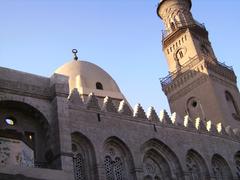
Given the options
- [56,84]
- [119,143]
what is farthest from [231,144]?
[56,84]

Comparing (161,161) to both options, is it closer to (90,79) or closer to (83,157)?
(83,157)

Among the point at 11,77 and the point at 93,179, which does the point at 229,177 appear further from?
the point at 11,77

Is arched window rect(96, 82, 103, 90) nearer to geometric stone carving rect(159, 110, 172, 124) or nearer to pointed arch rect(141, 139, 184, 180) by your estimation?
geometric stone carving rect(159, 110, 172, 124)

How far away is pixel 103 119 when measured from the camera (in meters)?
15.6

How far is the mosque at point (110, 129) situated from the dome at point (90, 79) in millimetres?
52

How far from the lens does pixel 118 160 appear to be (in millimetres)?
15727

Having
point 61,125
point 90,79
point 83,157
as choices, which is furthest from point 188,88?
point 61,125

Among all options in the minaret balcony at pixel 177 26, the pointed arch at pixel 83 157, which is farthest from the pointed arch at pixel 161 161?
the minaret balcony at pixel 177 26

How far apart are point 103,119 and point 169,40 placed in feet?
46.7

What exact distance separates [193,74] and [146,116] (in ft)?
31.5

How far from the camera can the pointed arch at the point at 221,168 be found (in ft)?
61.5

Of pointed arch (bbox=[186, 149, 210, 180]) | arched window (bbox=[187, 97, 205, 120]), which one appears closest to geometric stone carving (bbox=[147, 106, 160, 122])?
pointed arch (bbox=[186, 149, 210, 180])

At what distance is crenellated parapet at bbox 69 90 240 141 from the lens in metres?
15.5

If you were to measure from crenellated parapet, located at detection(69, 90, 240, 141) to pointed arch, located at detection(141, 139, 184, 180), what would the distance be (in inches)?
34.2
